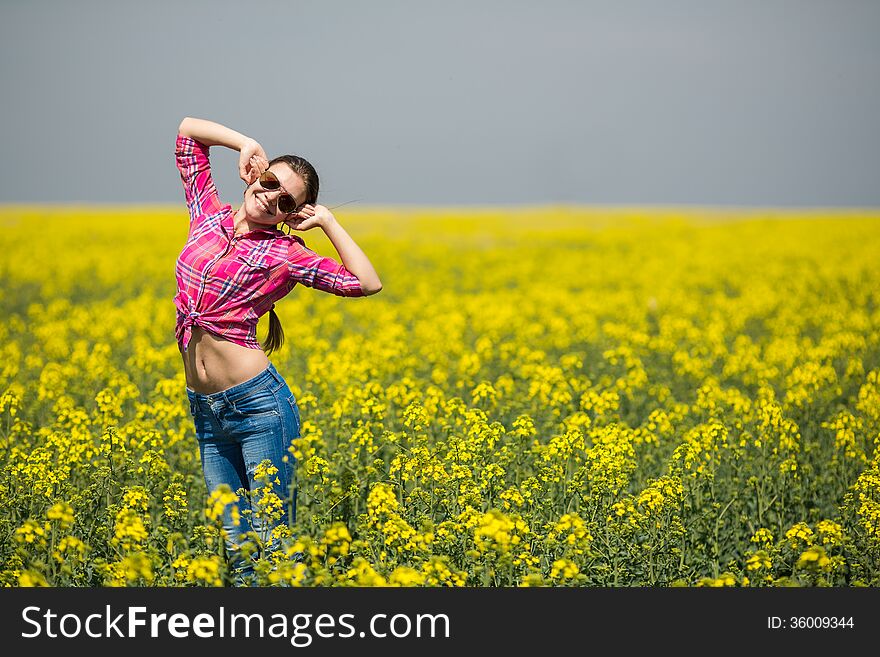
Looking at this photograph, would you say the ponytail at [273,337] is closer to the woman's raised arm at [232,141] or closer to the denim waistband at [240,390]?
the denim waistband at [240,390]

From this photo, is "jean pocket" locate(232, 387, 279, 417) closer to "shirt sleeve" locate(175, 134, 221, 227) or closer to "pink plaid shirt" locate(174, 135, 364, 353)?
"pink plaid shirt" locate(174, 135, 364, 353)

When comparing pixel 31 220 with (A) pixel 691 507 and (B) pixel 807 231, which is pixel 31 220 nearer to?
(B) pixel 807 231

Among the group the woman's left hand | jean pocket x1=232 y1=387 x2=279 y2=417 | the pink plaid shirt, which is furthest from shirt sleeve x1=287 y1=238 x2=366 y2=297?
jean pocket x1=232 y1=387 x2=279 y2=417

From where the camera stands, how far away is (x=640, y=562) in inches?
207

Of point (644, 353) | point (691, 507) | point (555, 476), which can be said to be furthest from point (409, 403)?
point (644, 353)

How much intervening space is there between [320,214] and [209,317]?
0.68m

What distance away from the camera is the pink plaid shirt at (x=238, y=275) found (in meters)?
4.17

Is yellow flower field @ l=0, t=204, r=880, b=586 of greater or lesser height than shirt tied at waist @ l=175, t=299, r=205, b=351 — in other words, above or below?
below

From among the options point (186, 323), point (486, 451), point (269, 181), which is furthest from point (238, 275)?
point (486, 451)

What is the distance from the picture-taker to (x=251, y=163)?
424cm

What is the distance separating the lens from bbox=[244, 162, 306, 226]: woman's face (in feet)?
13.6

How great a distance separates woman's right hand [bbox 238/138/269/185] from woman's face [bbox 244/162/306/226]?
6 cm

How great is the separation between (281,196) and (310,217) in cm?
16

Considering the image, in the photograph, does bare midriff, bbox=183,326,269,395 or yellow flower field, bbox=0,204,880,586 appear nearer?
bare midriff, bbox=183,326,269,395
